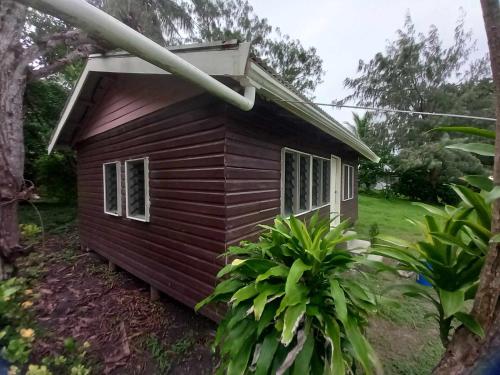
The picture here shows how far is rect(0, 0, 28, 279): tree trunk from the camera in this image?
337cm

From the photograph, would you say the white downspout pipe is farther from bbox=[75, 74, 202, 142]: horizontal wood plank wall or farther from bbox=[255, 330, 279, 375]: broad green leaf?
bbox=[255, 330, 279, 375]: broad green leaf

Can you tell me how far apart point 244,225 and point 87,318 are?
2391mm

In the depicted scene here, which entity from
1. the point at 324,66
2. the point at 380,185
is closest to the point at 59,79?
the point at 324,66

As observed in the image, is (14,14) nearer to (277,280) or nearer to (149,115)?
(149,115)

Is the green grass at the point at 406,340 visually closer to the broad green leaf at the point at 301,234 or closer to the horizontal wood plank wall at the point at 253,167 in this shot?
the broad green leaf at the point at 301,234

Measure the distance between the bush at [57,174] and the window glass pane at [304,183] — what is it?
9733 millimetres

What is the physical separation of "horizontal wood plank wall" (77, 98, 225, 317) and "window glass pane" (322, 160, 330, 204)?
10.8 ft

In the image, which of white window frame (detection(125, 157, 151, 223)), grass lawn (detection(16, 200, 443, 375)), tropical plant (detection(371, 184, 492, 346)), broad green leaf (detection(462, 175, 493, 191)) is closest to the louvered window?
grass lawn (detection(16, 200, 443, 375))

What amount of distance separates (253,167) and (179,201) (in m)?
0.99

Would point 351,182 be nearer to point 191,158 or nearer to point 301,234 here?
point 191,158

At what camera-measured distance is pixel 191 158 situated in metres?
2.89

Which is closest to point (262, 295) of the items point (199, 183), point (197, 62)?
point (199, 183)

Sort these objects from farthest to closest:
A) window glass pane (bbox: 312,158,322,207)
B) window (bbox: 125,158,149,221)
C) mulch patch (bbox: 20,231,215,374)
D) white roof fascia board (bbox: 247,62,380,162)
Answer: window glass pane (bbox: 312,158,322,207) < window (bbox: 125,158,149,221) < mulch patch (bbox: 20,231,215,374) < white roof fascia board (bbox: 247,62,380,162)

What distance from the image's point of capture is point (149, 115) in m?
3.48
